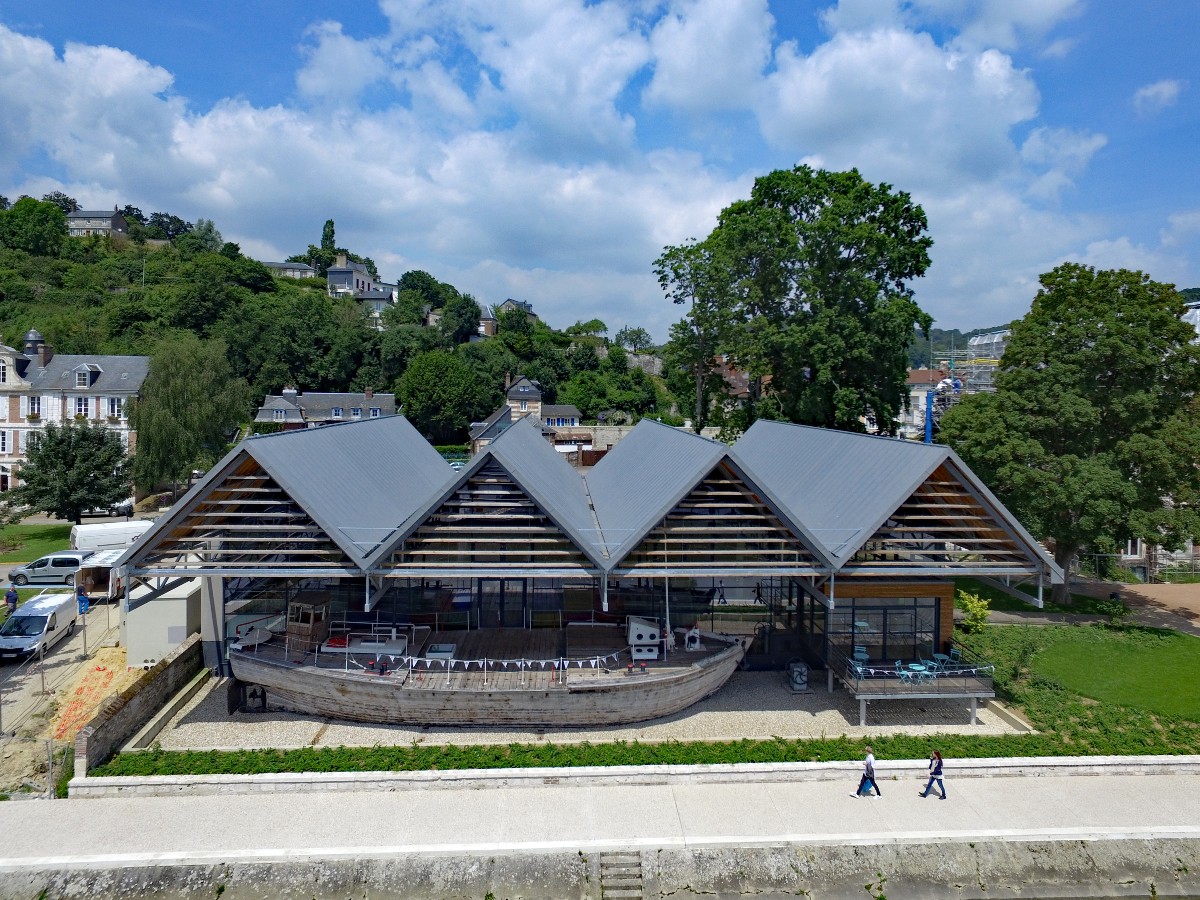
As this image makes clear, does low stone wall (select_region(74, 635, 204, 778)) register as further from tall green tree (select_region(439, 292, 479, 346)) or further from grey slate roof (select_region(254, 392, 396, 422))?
tall green tree (select_region(439, 292, 479, 346))

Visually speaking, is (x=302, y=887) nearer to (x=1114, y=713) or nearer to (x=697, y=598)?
(x=697, y=598)

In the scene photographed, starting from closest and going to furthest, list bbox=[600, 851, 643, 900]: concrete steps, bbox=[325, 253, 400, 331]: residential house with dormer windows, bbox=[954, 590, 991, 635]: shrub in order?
bbox=[600, 851, 643, 900]: concrete steps, bbox=[954, 590, 991, 635]: shrub, bbox=[325, 253, 400, 331]: residential house with dormer windows

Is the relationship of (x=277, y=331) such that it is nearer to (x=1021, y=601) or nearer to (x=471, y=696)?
(x=471, y=696)

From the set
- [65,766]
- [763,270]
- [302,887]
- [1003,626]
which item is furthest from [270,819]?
[763,270]

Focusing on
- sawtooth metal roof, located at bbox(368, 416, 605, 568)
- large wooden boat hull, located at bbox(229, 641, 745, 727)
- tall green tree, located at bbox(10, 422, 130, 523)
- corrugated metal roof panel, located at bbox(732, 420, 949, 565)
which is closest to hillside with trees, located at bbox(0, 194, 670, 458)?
tall green tree, located at bbox(10, 422, 130, 523)

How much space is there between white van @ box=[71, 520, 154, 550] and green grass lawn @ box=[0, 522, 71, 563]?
4114 mm

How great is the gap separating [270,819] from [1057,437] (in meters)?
26.0

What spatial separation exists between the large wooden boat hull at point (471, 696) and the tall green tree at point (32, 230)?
95.3 m

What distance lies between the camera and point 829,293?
3356cm

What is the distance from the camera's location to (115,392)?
43094 millimetres

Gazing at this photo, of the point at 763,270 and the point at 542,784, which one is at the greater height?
the point at 763,270

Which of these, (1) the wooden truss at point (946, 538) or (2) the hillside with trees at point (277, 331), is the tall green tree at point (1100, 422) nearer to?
(1) the wooden truss at point (946, 538)

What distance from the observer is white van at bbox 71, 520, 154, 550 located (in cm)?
2745

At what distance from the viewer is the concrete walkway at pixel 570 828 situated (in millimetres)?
11594
